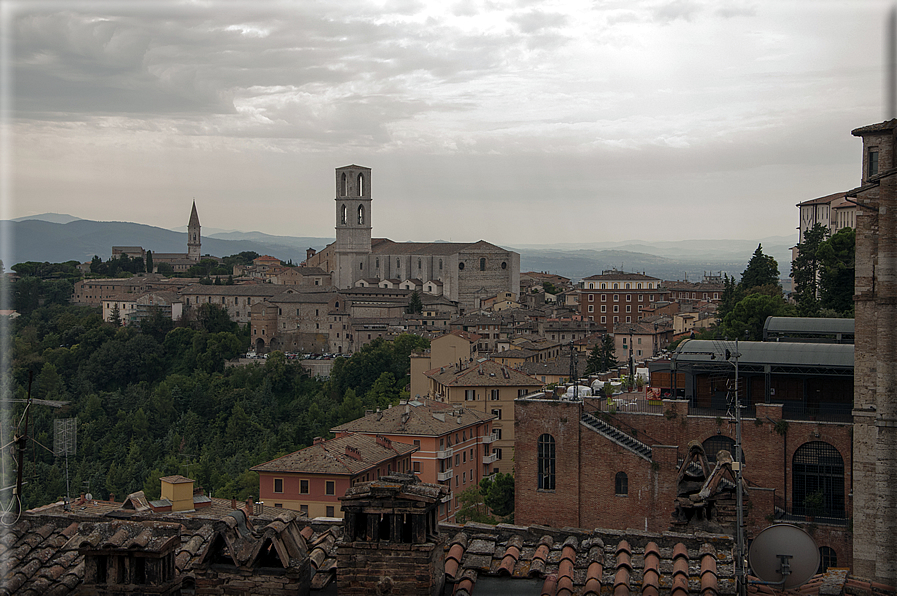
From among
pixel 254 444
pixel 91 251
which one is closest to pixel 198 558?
pixel 254 444

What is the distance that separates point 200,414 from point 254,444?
9.07 m

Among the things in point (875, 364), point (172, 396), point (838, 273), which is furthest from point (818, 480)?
point (172, 396)

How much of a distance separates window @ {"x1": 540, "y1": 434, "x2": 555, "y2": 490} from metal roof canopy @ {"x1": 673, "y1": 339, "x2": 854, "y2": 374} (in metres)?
2.90

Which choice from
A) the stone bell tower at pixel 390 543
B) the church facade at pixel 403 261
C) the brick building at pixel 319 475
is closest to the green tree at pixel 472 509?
the brick building at pixel 319 475

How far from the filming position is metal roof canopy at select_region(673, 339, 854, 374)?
16.3 meters

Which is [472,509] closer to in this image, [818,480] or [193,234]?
[818,480]

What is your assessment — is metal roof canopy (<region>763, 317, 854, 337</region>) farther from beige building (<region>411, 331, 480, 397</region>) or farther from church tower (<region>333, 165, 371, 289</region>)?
church tower (<region>333, 165, 371, 289</region>)

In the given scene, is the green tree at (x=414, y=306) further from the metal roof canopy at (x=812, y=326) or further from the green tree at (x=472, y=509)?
the metal roof canopy at (x=812, y=326)

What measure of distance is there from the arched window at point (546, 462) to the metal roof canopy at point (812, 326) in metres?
A: 5.33

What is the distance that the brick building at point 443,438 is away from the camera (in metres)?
28.7

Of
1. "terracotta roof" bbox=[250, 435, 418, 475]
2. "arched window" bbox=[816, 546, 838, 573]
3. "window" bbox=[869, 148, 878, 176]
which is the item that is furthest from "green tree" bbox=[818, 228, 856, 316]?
"terracotta roof" bbox=[250, 435, 418, 475]

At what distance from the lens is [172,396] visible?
58469 mm

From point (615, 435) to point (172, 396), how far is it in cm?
4577

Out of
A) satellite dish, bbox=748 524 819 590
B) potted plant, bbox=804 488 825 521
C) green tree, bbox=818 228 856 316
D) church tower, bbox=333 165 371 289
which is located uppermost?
church tower, bbox=333 165 371 289
